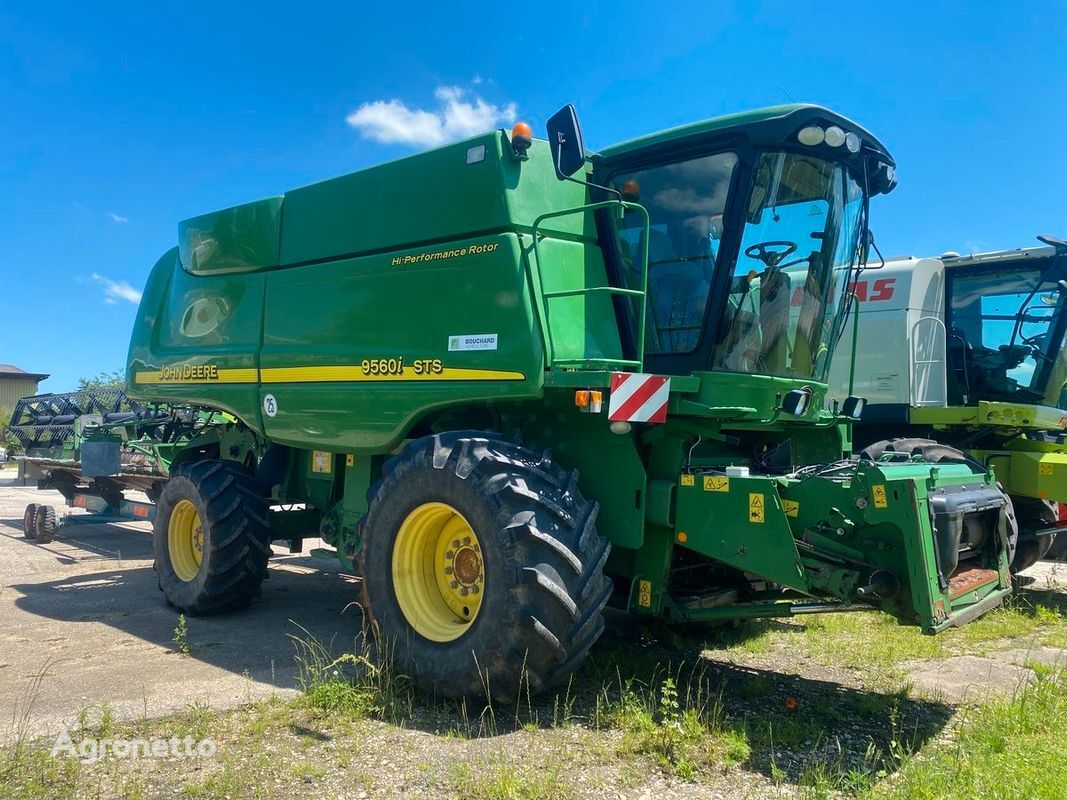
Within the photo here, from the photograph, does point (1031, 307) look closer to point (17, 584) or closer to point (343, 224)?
point (343, 224)

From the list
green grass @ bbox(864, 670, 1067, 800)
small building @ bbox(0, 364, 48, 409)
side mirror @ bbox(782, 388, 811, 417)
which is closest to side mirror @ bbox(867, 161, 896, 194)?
side mirror @ bbox(782, 388, 811, 417)

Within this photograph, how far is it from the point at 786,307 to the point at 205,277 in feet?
15.6

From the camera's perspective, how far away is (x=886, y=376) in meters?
8.61

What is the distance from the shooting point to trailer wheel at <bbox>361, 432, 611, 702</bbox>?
157 inches

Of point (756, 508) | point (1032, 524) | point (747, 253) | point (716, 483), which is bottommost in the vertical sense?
point (1032, 524)

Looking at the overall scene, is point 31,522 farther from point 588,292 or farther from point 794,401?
point 794,401

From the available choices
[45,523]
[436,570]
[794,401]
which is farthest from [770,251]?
[45,523]

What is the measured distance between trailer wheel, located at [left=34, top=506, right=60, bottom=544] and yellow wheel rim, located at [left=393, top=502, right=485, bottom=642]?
708cm

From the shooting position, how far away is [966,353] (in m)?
8.97

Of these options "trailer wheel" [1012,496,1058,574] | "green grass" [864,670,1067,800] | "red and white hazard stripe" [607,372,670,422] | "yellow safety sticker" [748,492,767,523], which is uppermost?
"red and white hazard stripe" [607,372,670,422]

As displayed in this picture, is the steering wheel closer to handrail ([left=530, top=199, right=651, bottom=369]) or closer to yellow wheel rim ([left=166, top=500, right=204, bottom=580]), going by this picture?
handrail ([left=530, top=199, right=651, bottom=369])

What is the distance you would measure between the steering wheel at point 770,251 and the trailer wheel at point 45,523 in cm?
883

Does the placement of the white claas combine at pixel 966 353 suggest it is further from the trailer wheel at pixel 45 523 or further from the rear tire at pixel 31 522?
the rear tire at pixel 31 522

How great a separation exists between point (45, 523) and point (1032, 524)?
1072 centimetres
